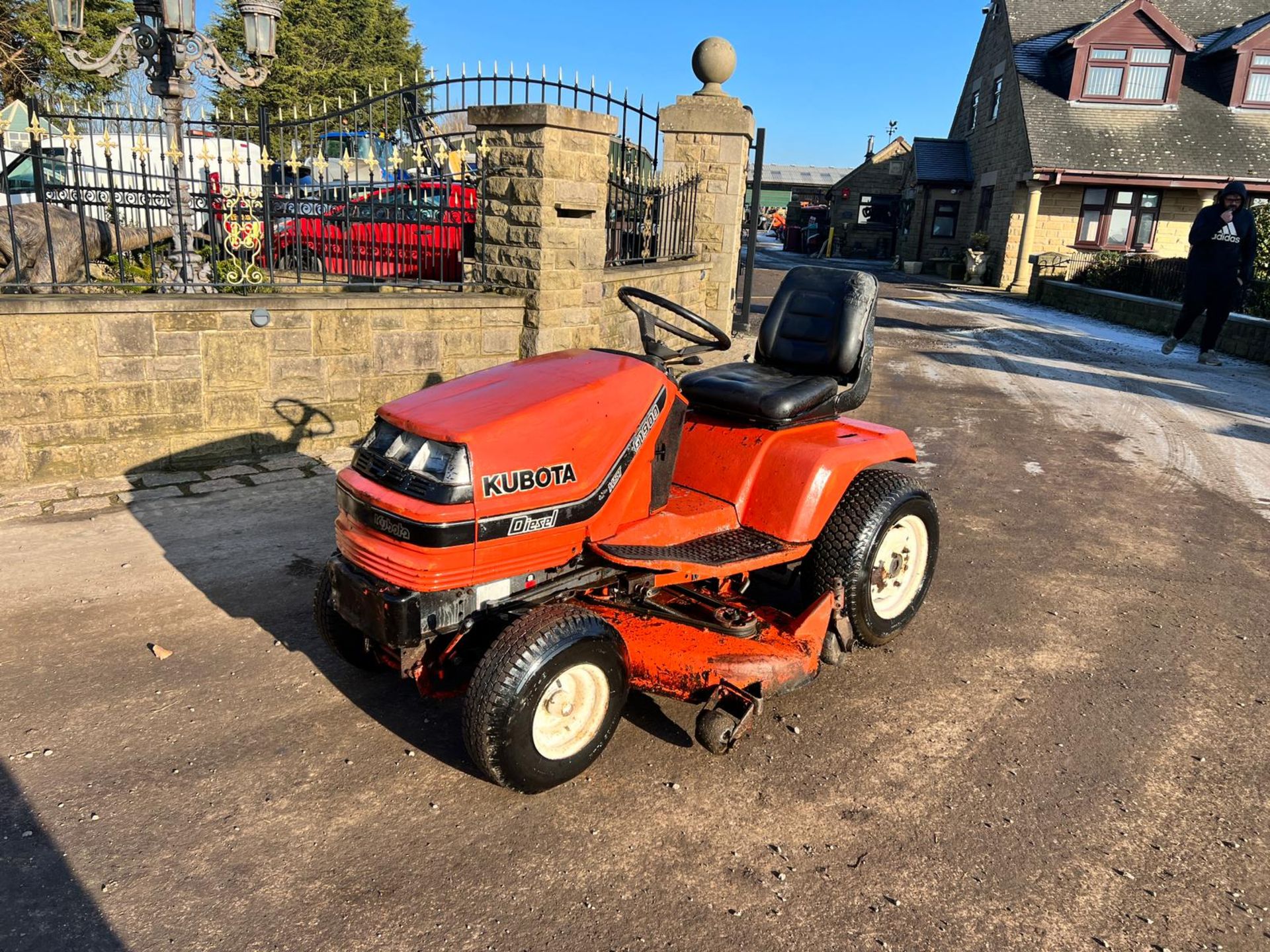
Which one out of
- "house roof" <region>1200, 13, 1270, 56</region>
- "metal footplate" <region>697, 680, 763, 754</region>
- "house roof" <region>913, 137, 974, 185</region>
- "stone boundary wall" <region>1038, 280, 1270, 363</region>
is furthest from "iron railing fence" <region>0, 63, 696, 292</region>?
"house roof" <region>913, 137, 974, 185</region>

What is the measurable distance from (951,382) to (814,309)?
6.26 metres

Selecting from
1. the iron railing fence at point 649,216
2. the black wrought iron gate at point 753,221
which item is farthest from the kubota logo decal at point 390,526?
the black wrought iron gate at point 753,221

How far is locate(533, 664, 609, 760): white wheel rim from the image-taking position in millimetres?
2812

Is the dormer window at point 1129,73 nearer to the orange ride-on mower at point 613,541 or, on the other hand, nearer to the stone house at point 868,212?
the stone house at point 868,212

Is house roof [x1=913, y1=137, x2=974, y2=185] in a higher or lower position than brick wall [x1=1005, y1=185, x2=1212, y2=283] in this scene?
higher

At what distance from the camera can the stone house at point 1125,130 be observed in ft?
74.3

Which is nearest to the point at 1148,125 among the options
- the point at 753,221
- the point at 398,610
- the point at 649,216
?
the point at 753,221

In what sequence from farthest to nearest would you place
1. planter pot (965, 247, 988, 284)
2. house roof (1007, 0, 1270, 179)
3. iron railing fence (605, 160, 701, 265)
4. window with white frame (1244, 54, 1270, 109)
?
planter pot (965, 247, 988, 284) → window with white frame (1244, 54, 1270, 109) → house roof (1007, 0, 1270, 179) → iron railing fence (605, 160, 701, 265)

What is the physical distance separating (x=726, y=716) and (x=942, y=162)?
31.0m

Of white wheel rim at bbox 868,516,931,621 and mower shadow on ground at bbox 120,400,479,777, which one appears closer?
mower shadow on ground at bbox 120,400,479,777

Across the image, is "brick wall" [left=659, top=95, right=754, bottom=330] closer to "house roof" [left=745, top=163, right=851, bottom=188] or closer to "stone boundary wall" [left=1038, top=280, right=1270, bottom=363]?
"stone boundary wall" [left=1038, top=280, right=1270, bottom=363]

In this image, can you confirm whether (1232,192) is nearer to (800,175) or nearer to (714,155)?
(714,155)

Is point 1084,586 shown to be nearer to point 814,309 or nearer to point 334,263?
point 814,309

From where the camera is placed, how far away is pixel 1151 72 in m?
23.8
